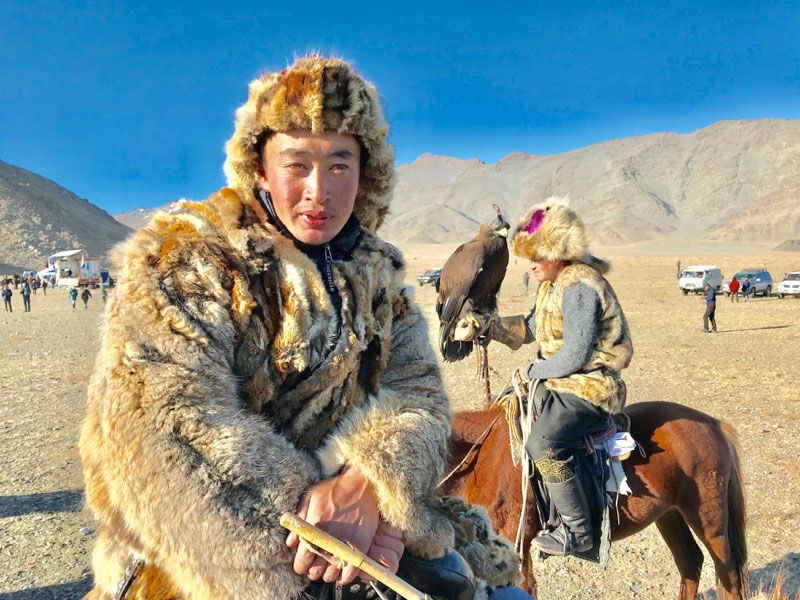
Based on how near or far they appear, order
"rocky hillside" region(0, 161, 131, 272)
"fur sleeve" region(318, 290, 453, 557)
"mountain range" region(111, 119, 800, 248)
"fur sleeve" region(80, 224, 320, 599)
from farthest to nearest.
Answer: "mountain range" region(111, 119, 800, 248), "rocky hillside" region(0, 161, 131, 272), "fur sleeve" region(318, 290, 453, 557), "fur sleeve" region(80, 224, 320, 599)

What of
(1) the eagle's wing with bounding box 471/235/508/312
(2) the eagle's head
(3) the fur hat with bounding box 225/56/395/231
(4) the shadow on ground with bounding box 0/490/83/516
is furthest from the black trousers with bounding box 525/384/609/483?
(4) the shadow on ground with bounding box 0/490/83/516

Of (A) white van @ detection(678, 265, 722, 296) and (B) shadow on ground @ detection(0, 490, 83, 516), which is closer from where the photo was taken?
(B) shadow on ground @ detection(0, 490, 83, 516)

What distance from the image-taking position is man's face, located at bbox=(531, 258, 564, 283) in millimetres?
3547

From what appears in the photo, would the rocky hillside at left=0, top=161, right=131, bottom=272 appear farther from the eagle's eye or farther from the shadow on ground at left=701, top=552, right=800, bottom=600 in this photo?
the shadow on ground at left=701, top=552, right=800, bottom=600

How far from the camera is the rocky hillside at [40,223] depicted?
257ft

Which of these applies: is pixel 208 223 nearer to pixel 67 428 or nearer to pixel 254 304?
pixel 254 304

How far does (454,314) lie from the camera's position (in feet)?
12.6

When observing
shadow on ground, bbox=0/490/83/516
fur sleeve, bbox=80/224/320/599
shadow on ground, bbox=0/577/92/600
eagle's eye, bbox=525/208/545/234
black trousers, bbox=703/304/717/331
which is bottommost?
shadow on ground, bbox=0/577/92/600

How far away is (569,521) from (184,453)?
119 inches

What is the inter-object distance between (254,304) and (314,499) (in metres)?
0.50

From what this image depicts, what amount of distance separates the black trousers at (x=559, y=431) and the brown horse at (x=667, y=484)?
0.37 metres

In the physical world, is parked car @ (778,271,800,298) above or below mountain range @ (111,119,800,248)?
below

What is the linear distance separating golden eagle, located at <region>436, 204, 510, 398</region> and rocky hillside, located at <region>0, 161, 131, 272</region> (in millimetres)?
83860

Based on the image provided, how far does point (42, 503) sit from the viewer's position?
5.64m
